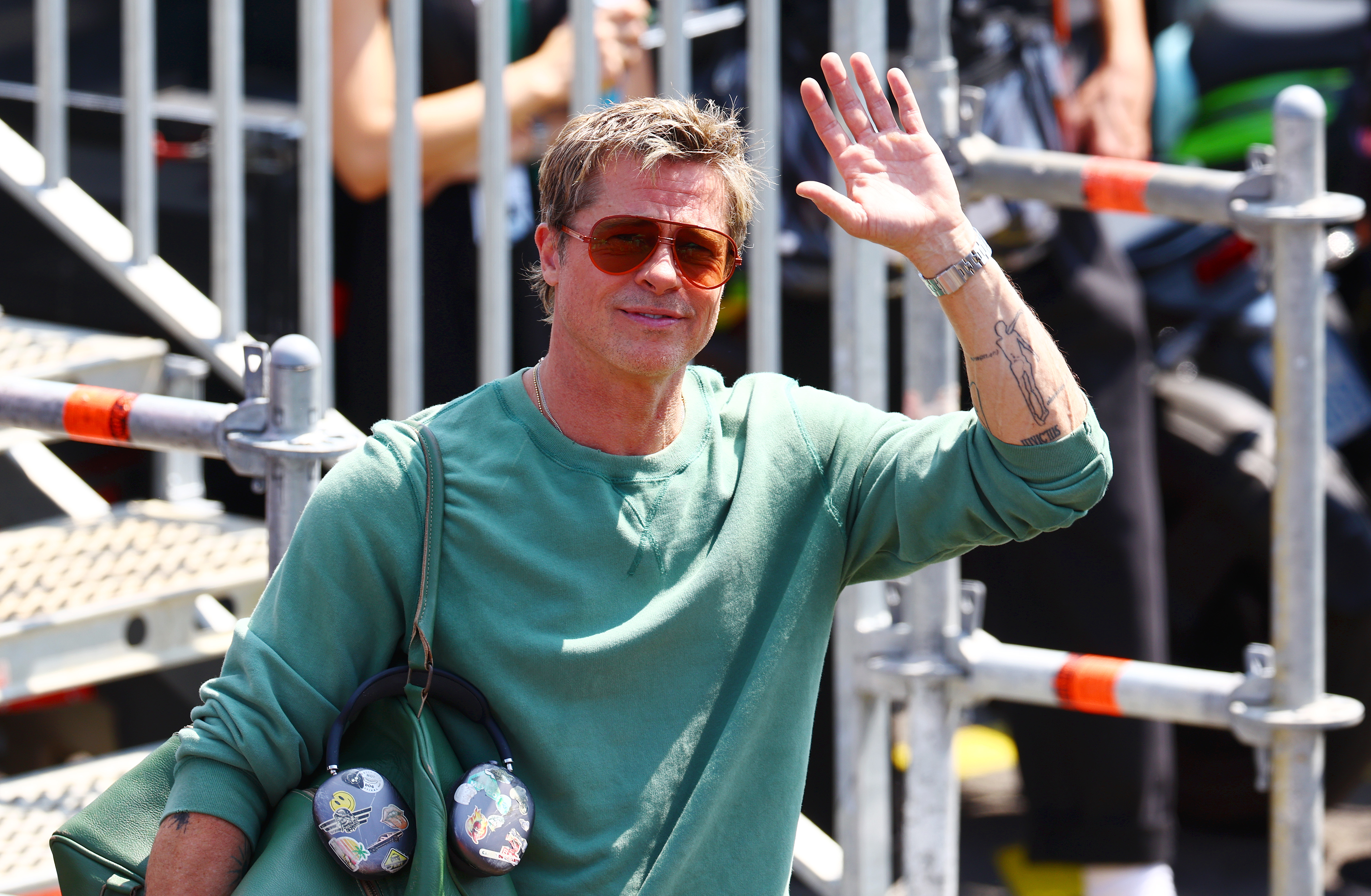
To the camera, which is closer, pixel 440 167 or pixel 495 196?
pixel 495 196

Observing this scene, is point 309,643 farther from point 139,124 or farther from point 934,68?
point 139,124

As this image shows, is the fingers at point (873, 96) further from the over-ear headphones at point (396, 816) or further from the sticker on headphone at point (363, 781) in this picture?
the sticker on headphone at point (363, 781)

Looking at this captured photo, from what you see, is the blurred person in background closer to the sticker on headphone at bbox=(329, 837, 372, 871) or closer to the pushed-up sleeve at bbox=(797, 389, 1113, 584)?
the pushed-up sleeve at bbox=(797, 389, 1113, 584)

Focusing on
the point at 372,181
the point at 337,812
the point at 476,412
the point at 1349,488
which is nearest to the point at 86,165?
the point at 372,181

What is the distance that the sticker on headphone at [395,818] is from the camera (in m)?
1.65

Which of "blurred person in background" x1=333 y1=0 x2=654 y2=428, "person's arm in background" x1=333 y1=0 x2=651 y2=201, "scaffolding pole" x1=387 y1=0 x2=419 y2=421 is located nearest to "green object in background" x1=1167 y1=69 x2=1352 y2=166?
"blurred person in background" x1=333 y1=0 x2=654 y2=428

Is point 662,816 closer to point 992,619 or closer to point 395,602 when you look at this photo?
point 395,602

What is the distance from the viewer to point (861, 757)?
2.86 metres

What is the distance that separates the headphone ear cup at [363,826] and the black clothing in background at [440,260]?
208cm

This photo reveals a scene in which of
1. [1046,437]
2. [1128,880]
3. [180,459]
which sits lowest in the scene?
[1128,880]

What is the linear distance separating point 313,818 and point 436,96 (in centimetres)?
231

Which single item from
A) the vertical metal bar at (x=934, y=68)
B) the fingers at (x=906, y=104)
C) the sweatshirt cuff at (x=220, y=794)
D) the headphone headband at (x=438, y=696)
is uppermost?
the vertical metal bar at (x=934, y=68)

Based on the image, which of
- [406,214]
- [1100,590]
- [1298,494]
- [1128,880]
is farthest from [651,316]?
Result: [1128,880]

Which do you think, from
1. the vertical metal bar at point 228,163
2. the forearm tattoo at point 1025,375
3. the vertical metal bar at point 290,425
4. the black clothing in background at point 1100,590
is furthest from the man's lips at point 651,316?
the black clothing in background at point 1100,590
